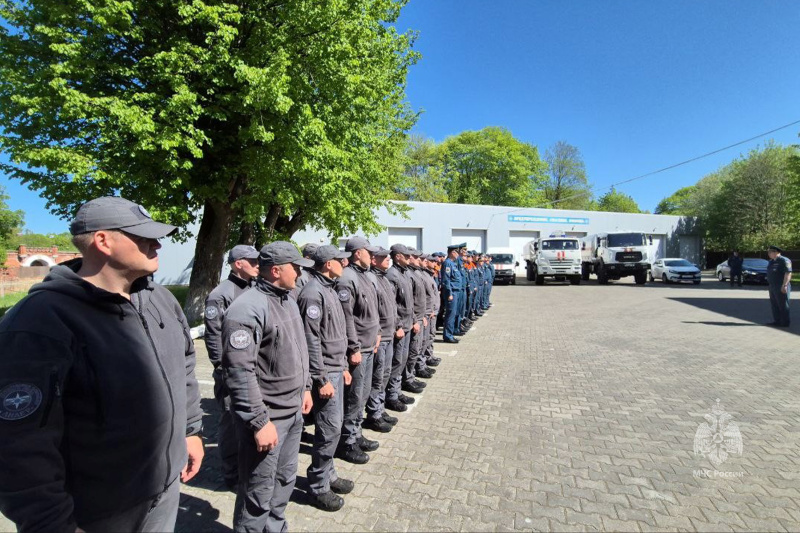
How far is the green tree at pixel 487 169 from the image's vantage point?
4659 cm

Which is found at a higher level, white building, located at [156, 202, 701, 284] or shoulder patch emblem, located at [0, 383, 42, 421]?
white building, located at [156, 202, 701, 284]

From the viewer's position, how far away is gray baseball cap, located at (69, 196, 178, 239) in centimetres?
164

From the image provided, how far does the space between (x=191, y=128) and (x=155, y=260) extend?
800cm

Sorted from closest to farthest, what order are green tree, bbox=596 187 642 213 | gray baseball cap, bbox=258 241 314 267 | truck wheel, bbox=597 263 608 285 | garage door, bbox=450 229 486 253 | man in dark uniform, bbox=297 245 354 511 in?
gray baseball cap, bbox=258 241 314 267, man in dark uniform, bbox=297 245 354 511, truck wheel, bbox=597 263 608 285, garage door, bbox=450 229 486 253, green tree, bbox=596 187 642 213

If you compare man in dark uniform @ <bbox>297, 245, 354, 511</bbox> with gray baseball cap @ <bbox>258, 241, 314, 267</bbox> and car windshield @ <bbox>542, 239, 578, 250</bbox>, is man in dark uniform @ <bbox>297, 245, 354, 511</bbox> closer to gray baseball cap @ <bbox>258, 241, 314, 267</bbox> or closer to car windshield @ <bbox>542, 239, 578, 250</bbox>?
gray baseball cap @ <bbox>258, 241, 314, 267</bbox>

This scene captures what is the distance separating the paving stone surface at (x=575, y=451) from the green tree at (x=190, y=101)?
4820mm

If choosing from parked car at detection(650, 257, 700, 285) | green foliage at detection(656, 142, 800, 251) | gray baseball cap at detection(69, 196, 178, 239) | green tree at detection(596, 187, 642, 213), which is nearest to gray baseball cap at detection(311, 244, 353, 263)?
gray baseball cap at detection(69, 196, 178, 239)

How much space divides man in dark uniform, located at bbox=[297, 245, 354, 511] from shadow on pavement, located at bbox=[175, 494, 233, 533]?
2.33 feet

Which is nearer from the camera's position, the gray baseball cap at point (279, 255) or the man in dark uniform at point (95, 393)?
the man in dark uniform at point (95, 393)

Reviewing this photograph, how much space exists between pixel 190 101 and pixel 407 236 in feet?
77.8

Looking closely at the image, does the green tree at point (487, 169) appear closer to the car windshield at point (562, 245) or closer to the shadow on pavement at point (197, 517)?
the car windshield at point (562, 245)

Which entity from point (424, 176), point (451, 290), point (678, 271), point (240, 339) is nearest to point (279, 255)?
point (240, 339)

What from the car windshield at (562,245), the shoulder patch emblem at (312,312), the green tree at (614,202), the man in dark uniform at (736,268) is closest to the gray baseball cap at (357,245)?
the shoulder patch emblem at (312,312)

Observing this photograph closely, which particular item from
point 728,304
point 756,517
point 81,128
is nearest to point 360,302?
point 756,517
